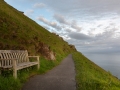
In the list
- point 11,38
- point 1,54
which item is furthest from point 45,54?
point 1,54

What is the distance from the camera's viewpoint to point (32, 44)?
2178cm

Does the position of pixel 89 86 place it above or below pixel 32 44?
below

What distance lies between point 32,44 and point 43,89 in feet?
40.7

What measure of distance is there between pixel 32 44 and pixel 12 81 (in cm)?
1251

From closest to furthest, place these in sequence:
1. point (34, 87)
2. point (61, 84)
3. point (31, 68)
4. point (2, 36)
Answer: point (34, 87) → point (61, 84) → point (31, 68) → point (2, 36)

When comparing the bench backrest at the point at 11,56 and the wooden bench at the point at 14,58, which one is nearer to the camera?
the wooden bench at the point at 14,58

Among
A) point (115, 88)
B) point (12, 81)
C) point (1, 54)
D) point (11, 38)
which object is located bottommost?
point (115, 88)

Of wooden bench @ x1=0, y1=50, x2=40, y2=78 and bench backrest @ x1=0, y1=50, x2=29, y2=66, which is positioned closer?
wooden bench @ x1=0, y1=50, x2=40, y2=78

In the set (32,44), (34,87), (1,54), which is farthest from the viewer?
(32,44)

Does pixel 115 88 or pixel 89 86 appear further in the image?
pixel 115 88

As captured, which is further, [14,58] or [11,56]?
[11,56]

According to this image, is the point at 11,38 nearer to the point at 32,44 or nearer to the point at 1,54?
the point at 32,44

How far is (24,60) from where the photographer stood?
15.5 m

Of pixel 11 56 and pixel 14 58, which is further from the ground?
pixel 11 56
